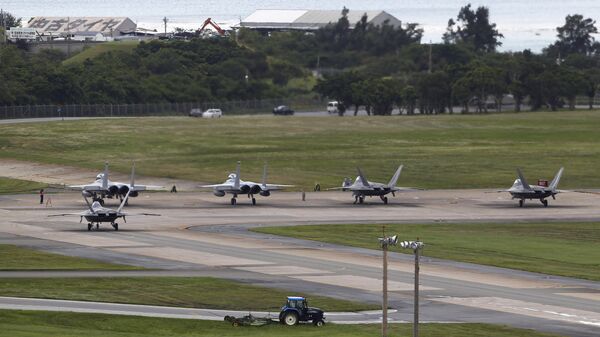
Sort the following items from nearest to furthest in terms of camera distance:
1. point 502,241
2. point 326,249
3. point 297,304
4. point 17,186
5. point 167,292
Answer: point 297,304, point 167,292, point 326,249, point 502,241, point 17,186

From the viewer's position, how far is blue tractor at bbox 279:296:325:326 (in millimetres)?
71812

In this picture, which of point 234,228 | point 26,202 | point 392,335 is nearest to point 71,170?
point 26,202

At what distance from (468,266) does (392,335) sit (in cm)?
2766

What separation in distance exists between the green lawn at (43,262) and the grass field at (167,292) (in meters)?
5.76

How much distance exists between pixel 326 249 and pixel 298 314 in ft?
109

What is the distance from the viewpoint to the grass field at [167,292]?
77.9 m

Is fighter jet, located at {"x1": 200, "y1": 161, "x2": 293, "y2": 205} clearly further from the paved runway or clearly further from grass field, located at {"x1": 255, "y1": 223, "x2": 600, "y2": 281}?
grass field, located at {"x1": 255, "y1": 223, "x2": 600, "y2": 281}

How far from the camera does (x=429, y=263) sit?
9744 cm

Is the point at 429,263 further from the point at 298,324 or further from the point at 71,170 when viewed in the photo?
the point at 71,170

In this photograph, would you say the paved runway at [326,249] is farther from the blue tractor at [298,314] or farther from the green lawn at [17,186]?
the green lawn at [17,186]

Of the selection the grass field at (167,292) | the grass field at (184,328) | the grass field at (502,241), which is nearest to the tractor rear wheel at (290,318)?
the grass field at (184,328)

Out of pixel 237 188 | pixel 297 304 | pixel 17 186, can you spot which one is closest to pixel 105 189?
pixel 237 188

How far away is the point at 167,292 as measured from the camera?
8112cm

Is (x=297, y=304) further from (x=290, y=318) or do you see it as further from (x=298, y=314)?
(x=290, y=318)
